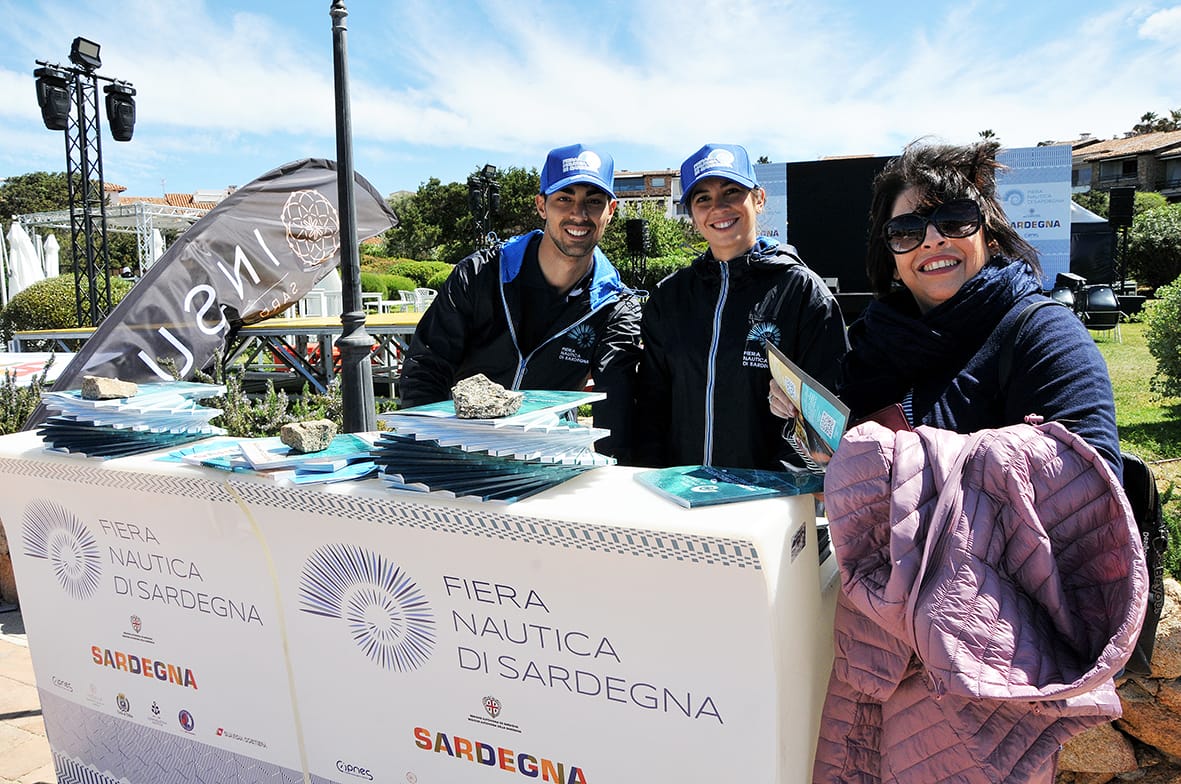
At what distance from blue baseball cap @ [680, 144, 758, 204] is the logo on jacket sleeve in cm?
43

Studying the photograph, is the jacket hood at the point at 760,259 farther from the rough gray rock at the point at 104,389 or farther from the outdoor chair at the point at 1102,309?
the outdoor chair at the point at 1102,309

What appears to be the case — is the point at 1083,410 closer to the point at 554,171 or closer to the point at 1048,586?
the point at 1048,586

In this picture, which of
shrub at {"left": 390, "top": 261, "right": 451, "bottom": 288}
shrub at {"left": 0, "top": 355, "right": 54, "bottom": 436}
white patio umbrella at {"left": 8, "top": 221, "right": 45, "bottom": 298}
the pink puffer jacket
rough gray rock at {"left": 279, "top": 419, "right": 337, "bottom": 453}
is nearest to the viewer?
the pink puffer jacket

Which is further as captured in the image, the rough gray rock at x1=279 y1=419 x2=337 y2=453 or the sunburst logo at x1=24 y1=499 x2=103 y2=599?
the sunburst logo at x1=24 y1=499 x2=103 y2=599

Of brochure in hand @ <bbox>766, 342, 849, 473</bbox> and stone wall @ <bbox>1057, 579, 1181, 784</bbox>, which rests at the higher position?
brochure in hand @ <bbox>766, 342, 849, 473</bbox>

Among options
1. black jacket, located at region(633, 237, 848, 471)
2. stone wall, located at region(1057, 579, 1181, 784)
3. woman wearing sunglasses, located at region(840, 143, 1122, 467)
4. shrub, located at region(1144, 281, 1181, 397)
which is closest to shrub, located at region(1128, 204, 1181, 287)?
shrub, located at region(1144, 281, 1181, 397)

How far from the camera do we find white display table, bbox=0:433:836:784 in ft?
4.66

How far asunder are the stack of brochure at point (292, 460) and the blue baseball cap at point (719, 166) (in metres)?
1.19

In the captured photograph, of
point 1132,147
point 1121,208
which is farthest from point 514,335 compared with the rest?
point 1132,147

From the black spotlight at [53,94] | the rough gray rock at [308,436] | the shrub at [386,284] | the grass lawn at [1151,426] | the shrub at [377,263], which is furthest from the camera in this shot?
the shrub at [377,263]

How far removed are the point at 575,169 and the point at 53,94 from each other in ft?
35.2

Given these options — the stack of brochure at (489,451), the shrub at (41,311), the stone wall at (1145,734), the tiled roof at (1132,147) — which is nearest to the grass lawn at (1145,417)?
the stone wall at (1145,734)

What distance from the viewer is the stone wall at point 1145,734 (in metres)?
2.19

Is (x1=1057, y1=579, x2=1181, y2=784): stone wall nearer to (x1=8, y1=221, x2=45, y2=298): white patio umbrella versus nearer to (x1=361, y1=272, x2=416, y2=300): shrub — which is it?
(x1=8, y1=221, x2=45, y2=298): white patio umbrella
